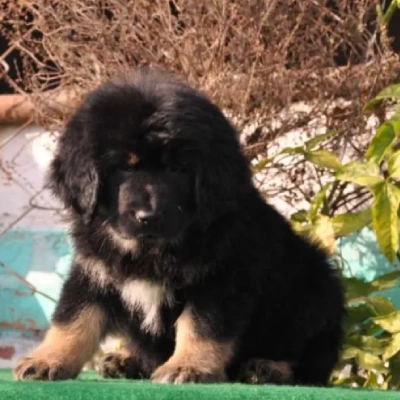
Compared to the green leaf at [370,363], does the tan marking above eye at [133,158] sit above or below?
above

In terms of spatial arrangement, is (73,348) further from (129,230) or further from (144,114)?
(144,114)

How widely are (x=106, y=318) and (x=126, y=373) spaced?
50cm

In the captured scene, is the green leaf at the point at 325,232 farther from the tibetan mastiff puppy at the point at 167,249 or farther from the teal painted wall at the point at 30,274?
the teal painted wall at the point at 30,274

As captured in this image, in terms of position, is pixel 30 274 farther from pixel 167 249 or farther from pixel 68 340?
pixel 167 249

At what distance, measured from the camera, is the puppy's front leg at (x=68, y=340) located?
3.65 m

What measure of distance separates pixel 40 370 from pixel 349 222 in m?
2.28

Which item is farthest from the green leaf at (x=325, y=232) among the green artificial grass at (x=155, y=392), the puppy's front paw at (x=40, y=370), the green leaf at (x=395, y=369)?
the green artificial grass at (x=155, y=392)

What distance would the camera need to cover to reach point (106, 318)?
156 inches

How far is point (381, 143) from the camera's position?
5164 millimetres

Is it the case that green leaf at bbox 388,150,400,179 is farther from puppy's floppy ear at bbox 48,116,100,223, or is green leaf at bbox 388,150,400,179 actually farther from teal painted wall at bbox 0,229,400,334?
teal painted wall at bbox 0,229,400,334

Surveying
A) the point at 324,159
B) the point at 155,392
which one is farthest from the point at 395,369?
the point at 155,392

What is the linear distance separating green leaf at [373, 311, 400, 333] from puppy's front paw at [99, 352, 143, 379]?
4.71 ft

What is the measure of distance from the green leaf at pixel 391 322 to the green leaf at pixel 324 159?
841mm

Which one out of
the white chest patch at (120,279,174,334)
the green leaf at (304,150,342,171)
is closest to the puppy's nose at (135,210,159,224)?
the white chest patch at (120,279,174,334)
